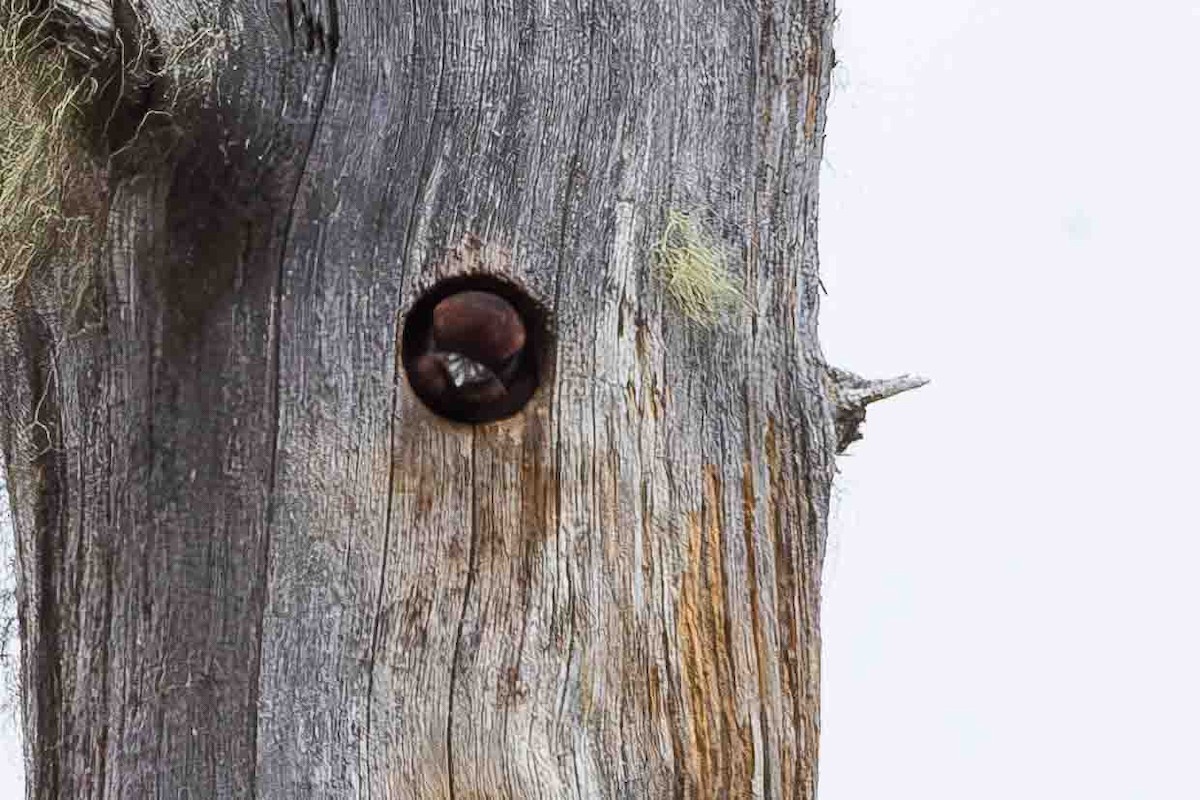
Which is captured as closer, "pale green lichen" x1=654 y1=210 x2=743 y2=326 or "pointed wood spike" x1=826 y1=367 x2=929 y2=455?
"pale green lichen" x1=654 y1=210 x2=743 y2=326

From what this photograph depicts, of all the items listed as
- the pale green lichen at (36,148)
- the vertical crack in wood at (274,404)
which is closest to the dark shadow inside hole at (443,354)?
the vertical crack in wood at (274,404)

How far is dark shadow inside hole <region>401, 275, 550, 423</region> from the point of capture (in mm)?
2170

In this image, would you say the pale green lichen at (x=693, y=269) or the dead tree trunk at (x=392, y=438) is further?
the pale green lichen at (x=693, y=269)

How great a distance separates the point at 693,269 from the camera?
2258 millimetres

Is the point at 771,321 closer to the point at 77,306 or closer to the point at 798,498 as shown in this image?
the point at 798,498

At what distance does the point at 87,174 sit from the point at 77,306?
165 mm

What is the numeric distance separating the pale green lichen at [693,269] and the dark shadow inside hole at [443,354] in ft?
0.59

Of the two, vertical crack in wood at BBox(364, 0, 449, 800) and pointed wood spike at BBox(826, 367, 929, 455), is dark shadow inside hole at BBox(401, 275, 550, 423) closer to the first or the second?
vertical crack in wood at BBox(364, 0, 449, 800)

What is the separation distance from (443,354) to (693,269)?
0.34m

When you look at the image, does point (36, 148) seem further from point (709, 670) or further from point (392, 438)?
point (709, 670)

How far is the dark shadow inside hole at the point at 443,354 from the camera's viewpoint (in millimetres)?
2170

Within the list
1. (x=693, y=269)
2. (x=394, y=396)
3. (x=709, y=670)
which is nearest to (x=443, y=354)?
(x=394, y=396)

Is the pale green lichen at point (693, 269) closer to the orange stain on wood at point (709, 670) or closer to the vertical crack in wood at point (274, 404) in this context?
the orange stain on wood at point (709, 670)

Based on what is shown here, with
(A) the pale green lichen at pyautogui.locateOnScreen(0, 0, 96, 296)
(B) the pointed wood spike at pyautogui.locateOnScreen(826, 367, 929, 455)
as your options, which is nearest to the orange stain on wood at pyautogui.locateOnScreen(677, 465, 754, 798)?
(B) the pointed wood spike at pyautogui.locateOnScreen(826, 367, 929, 455)
